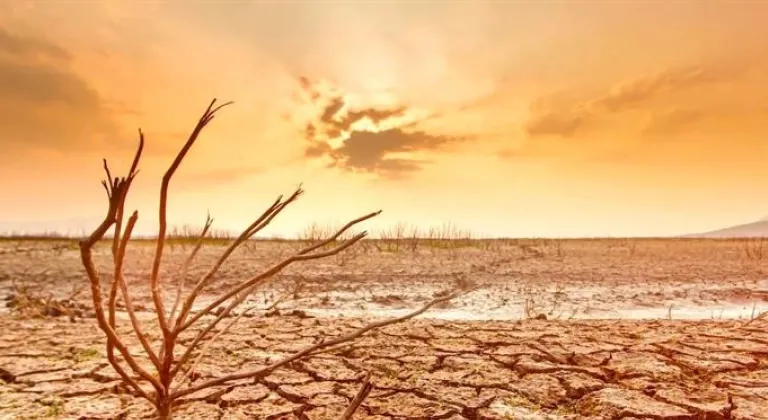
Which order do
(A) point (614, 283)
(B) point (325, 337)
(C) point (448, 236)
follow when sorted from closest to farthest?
(B) point (325, 337)
(A) point (614, 283)
(C) point (448, 236)

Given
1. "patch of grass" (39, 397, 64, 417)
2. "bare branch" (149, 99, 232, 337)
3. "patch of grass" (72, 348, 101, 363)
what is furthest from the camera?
"patch of grass" (72, 348, 101, 363)

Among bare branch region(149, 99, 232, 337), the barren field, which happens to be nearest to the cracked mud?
the barren field

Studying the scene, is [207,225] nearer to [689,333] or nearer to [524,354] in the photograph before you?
[524,354]

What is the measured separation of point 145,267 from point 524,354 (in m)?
7.03

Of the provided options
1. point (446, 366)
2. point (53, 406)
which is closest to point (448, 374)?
point (446, 366)

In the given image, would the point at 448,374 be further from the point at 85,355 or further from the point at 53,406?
the point at 85,355

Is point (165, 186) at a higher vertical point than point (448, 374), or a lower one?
higher

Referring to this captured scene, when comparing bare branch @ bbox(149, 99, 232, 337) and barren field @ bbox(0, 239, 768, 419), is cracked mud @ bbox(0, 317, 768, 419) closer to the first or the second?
barren field @ bbox(0, 239, 768, 419)

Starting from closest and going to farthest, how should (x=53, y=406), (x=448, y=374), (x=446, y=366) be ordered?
1. (x=53, y=406)
2. (x=448, y=374)
3. (x=446, y=366)

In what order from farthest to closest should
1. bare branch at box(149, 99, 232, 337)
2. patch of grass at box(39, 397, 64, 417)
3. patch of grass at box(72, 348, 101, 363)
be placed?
patch of grass at box(72, 348, 101, 363)
patch of grass at box(39, 397, 64, 417)
bare branch at box(149, 99, 232, 337)

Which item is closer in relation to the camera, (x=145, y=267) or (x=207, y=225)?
(x=207, y=225)

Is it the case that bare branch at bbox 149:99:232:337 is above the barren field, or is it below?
above

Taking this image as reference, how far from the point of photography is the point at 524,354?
8.39 feet

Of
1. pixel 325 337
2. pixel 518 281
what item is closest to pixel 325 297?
pixel 325 337
